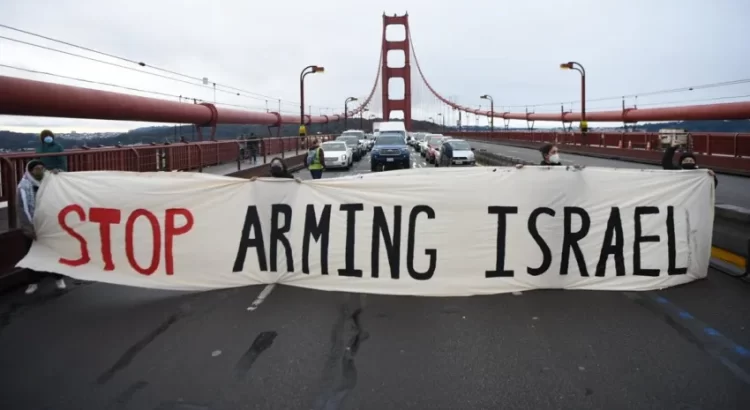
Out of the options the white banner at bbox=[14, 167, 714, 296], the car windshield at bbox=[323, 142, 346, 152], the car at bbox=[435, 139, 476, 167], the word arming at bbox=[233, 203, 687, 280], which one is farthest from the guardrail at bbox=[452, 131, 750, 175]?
the car windshield at bbox=[323, 142, 346, 152]

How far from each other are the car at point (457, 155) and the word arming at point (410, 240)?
79.7ft

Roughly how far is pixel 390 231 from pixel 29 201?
169 inches

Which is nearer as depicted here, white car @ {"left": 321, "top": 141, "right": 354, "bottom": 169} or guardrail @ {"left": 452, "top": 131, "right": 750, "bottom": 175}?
guardrail @ {"left": 452, "top": 131, "right": 750, "bottom": 175}

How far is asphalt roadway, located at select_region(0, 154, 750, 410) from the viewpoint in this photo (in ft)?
12.6

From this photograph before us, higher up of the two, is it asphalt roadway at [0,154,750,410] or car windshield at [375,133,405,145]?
car windshield at [375,133,405,145]

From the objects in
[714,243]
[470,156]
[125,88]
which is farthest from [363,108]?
[714,243]

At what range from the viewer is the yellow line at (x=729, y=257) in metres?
7.84

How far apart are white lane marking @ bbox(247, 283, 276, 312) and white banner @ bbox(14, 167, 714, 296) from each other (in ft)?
0.38

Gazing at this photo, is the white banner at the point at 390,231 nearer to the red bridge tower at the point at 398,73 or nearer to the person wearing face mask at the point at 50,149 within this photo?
the person wearing face mask at the point at 50,149

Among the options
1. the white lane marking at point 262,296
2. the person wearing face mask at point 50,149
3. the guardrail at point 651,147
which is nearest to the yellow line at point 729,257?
the white lane marking at point 262,296

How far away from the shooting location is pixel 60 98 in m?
18.6

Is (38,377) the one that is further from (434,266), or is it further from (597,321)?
(597,321)

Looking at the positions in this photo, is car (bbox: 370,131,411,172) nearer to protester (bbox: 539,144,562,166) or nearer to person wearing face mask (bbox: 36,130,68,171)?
person wearing face mask (bbox: 36,130,68,171)

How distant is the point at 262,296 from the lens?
253 inches
